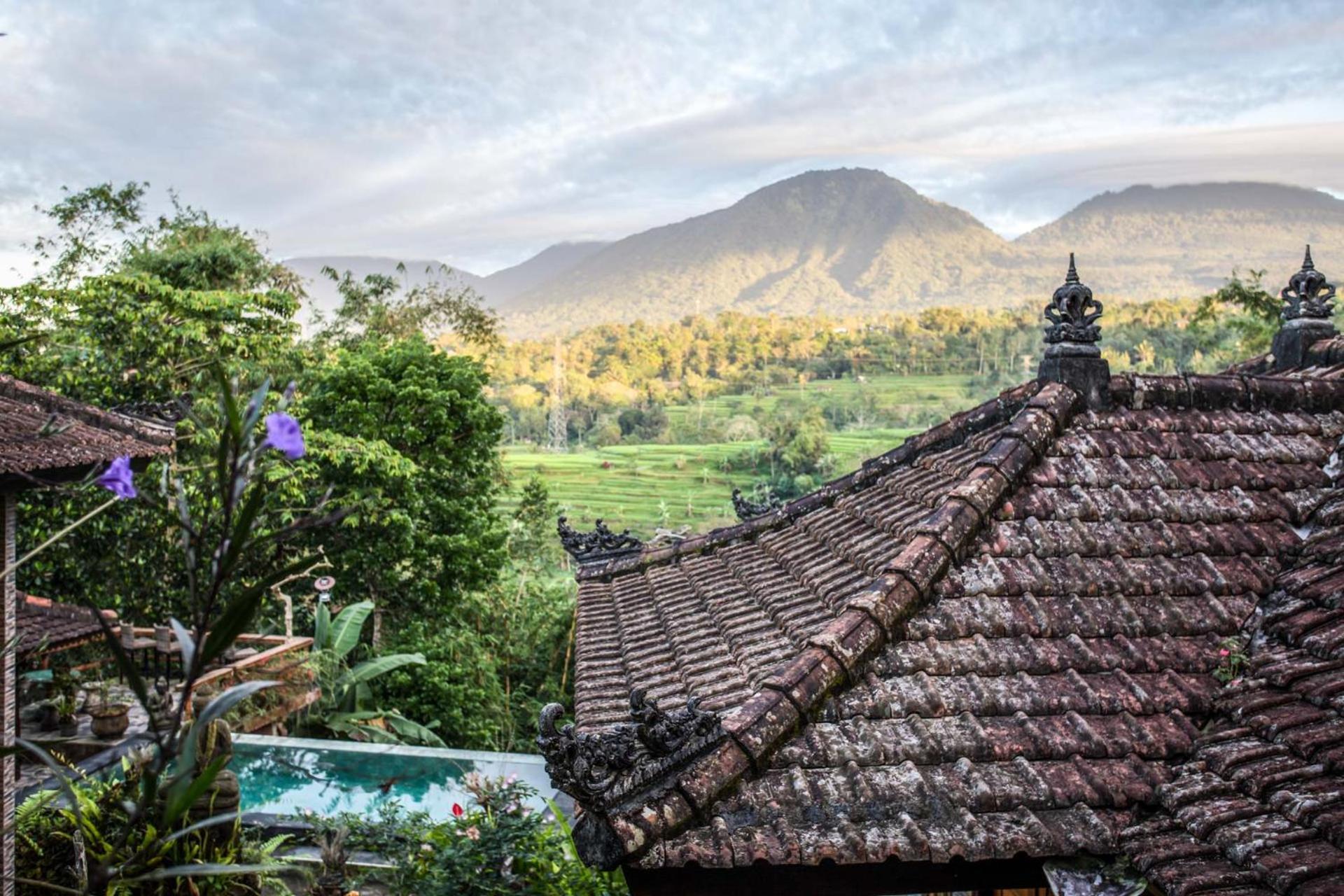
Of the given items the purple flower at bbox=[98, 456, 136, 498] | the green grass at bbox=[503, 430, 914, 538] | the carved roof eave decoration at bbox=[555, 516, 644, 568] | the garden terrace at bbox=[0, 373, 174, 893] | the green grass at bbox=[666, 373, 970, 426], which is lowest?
the green grass at bbox=[503, 430, 914, 538]

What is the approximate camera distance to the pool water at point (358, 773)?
11141mm

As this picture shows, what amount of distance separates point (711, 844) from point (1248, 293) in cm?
2420

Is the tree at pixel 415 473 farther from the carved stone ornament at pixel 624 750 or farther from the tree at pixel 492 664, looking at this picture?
the carved stone ornament at pixel 624 750

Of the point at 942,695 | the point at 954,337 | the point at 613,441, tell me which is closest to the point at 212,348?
the point at 942,695

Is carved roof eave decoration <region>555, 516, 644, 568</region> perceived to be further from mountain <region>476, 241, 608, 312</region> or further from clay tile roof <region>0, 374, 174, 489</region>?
mountain <region>476, 241, 608, 312</region>

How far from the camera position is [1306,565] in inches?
176

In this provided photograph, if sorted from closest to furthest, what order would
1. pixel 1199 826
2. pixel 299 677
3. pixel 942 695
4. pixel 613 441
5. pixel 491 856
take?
pixel 1199 826, pixel 942 695, pixel 491 856, pixel 299 677, pixel 613 441

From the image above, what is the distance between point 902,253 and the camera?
4104 inches

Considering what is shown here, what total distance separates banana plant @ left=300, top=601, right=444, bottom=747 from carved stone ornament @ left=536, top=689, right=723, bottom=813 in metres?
11.5

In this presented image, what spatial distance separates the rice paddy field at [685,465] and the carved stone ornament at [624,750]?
102ft

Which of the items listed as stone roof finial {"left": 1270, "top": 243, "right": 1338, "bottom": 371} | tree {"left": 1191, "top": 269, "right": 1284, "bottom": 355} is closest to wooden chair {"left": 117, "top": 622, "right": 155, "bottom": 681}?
stone roof finial {"left": 1270, "top": 243, "right": 1338, "bottom": 371}

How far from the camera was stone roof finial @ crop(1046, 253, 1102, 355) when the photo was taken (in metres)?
5.28

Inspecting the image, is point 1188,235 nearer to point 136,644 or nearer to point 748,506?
point 748,506

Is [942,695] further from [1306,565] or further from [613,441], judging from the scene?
[613,441]
